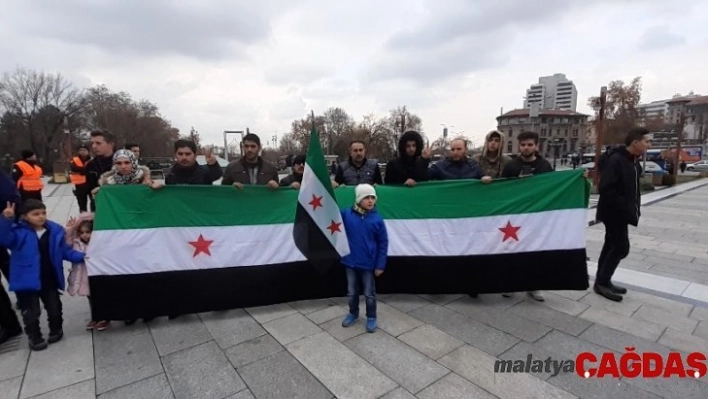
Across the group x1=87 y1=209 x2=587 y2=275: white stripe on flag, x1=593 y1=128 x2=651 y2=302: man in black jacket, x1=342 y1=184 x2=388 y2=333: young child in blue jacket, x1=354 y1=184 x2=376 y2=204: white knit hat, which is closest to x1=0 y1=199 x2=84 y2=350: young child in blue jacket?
x1=87 y1=209 x2=587 y2=275: white stripe on flag

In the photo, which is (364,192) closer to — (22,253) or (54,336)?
(22,253)

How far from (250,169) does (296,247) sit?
1.15m

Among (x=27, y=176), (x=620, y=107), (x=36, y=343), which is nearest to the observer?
(x=36, y=343)

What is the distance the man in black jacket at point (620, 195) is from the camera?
373cm

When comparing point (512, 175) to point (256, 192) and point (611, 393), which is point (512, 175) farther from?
point (256, 192)

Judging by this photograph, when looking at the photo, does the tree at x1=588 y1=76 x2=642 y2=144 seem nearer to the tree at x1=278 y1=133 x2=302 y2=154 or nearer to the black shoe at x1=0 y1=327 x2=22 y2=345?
the tree at x1=278 y1=133 x2=302 y2=154

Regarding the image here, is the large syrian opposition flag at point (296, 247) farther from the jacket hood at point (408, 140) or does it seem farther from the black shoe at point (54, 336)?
the jacket hood at point (408, 140)

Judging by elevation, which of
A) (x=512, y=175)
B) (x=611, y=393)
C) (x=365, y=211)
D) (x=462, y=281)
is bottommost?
(x=611, y=393)

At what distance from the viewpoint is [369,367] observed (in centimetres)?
265

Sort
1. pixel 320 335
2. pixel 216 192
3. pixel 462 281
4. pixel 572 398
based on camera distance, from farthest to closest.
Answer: pixel 462 281 → pixel 216 192 → pixel 320 335 → pixel 572 398

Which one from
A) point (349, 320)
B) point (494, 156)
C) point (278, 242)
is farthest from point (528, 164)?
point (278, 242)

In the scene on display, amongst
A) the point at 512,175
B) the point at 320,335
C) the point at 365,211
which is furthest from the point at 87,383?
the point at 512,175

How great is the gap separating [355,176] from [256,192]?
1165 millimetres

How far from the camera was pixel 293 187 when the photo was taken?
3.71 m
